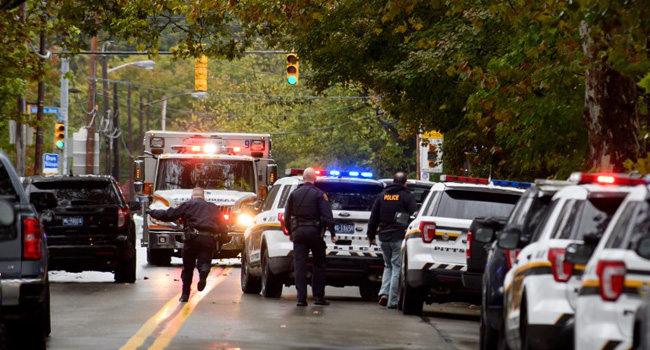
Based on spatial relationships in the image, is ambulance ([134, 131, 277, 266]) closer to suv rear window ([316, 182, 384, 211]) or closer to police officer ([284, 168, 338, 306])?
suv rear window ([316, 182, 384, 211])

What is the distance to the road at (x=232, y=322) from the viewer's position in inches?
563

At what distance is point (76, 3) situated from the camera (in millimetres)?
25203

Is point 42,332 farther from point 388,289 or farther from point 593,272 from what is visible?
point 388,289

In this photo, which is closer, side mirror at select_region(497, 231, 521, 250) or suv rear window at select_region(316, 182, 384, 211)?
side mirror at select_region(497, 231, 521, 250)

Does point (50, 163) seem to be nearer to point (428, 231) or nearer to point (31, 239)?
point (428, 231)

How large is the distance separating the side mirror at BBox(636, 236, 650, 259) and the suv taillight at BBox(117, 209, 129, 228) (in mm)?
16845

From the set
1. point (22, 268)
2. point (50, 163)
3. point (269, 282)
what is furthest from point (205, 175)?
point (22, 268)

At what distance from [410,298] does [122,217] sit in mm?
6925

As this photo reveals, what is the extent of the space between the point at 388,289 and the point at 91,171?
35.2 meters

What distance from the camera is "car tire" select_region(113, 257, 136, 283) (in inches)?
946

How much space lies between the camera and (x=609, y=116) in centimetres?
1823

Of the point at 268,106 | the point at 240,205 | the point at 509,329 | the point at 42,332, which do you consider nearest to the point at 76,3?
the point at 240,205

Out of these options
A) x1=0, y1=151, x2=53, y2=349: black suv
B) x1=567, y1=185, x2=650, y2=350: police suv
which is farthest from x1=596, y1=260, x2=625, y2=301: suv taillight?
x1=0, y1=151, x2=53, y2=349: black suv

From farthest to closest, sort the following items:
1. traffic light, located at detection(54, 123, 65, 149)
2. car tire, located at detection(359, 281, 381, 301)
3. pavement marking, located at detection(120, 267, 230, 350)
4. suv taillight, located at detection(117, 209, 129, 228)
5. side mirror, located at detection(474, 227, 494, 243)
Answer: traffic light, located at detection(54, 123, 65, 149)
suv taillight, located at detection(117, 209, 129, 228)
car tire, located at detection(359, 281, 381, 301)
pavement marking, located at detection(120, 267, 230, 350)
side mirror, located at detection(474, 227, 494, 243)
